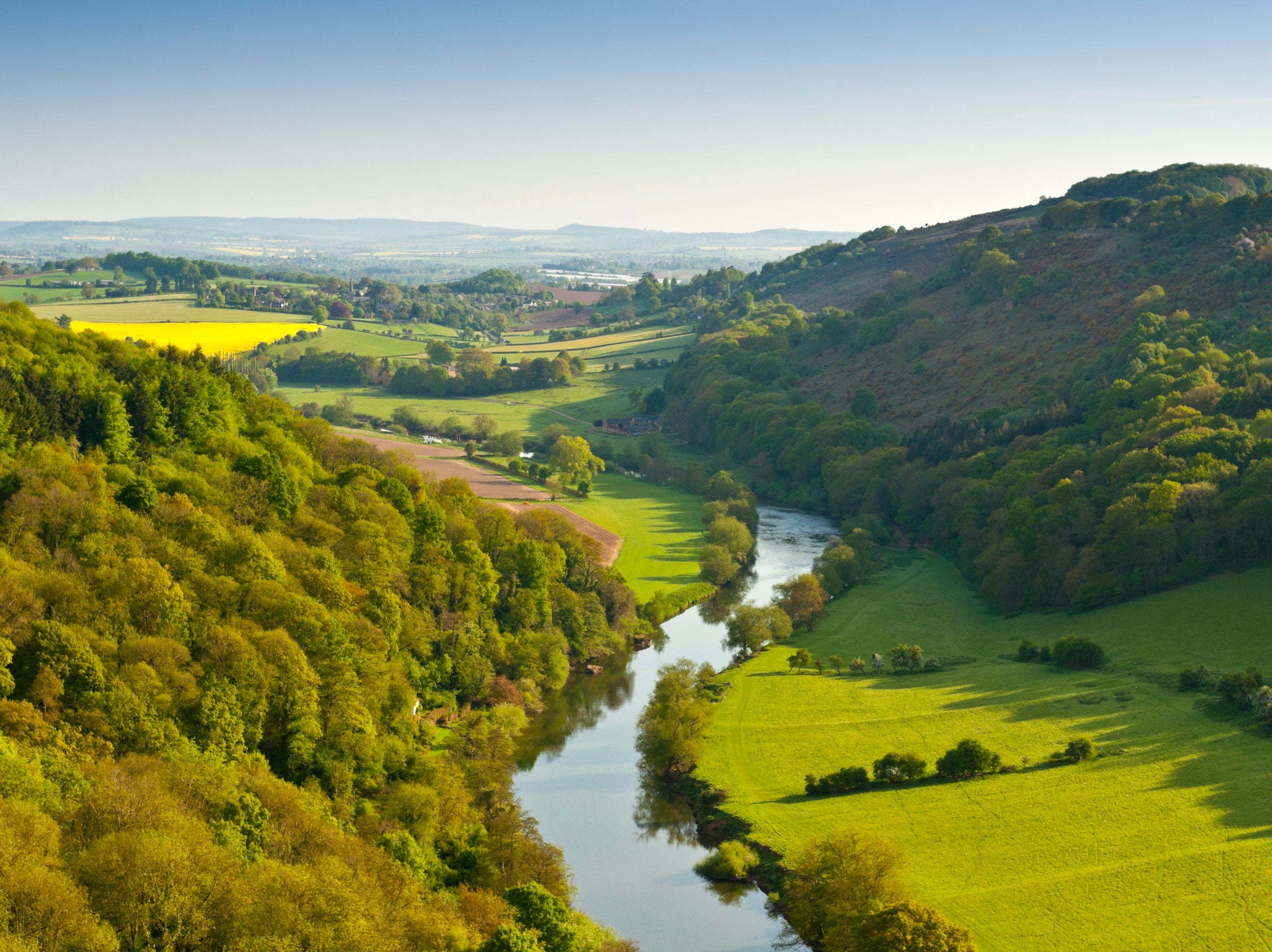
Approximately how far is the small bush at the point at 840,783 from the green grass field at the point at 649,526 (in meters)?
34.2

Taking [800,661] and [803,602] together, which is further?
[803,602]

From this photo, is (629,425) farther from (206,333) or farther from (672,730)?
(672,730)

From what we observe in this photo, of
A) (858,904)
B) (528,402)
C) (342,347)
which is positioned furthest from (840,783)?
(342,347)

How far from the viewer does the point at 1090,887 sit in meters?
41.7

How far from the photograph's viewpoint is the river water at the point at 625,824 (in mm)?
44938

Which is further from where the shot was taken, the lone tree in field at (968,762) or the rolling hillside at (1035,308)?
the rolling hillside at (1035,308)

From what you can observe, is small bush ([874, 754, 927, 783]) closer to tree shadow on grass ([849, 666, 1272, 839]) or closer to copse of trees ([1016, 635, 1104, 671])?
tree shadow on grass ([849, 666, 1272, 839])

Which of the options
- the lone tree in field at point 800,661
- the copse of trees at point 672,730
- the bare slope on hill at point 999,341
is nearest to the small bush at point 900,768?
the copse of trees at point 672,730

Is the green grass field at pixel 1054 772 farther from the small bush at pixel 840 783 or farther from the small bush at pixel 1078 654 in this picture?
the small bush at pixel 1078 654

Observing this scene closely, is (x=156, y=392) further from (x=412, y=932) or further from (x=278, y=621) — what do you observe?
(x=412, y=932)

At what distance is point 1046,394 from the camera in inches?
4400

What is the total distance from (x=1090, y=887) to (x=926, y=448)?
7024cm

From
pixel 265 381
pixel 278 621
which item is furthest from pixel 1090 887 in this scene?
pixel 265 381

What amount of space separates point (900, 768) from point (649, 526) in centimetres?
5483
